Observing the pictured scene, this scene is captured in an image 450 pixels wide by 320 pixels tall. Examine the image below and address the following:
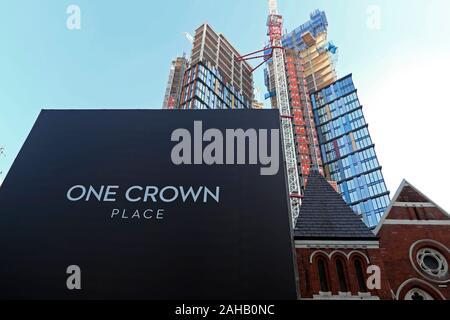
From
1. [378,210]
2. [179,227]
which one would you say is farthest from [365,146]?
[179,227]

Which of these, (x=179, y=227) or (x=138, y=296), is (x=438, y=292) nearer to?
(x=179, y=227)

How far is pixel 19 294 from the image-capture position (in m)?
12.1

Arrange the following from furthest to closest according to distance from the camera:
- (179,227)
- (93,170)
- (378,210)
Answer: (378,210), (93,170), (179,227)

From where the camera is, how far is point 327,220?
16359 mm

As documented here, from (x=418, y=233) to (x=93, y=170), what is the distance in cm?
1736

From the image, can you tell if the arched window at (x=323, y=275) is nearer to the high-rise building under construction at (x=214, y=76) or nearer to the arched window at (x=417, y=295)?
the arched window at (x=417, y=295)

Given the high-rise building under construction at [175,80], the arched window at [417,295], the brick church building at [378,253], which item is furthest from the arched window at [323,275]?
the high-rise building under construction at [175,80]

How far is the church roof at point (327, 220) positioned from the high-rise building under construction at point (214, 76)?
5396cm

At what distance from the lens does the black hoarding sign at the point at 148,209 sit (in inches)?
485

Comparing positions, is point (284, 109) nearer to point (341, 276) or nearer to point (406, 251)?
point (406, 251)

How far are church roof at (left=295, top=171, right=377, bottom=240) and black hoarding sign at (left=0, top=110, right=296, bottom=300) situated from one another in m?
2.74

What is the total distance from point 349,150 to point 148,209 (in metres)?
80.1

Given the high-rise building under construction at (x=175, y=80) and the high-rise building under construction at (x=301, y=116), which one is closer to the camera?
the high-rise building under construction at (x=301, y=116)

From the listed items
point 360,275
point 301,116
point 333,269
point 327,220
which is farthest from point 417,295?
point 301,116
